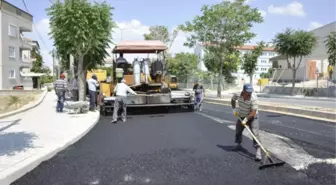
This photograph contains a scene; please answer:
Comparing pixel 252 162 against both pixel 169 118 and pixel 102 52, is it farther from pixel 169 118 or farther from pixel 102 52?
pixel 102 52

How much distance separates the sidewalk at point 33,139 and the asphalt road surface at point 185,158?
181 mm

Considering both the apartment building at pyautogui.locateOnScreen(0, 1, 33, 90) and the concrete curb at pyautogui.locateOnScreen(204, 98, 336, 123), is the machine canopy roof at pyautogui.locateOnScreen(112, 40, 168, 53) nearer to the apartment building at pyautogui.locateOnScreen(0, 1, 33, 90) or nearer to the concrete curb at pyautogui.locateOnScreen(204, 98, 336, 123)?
the concrete curb at pyautogui.locateOnScreen(204, 98, 336, 123)

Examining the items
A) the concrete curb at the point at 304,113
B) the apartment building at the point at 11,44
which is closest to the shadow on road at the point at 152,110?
the concrete curb at the point at 304,113

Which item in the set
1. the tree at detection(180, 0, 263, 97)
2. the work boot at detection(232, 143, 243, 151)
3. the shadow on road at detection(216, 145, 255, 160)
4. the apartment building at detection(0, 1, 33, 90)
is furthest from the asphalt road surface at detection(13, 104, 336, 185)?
the apartment building at detection(0, 1, 33, 90)

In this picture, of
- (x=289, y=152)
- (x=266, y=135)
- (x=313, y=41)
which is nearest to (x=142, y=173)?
(x=289, y=152)

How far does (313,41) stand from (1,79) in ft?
109

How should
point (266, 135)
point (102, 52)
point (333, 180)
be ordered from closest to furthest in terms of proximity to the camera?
point (333, 180)
point (266, 135)
point (102, 52)

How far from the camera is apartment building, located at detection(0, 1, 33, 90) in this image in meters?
40.3

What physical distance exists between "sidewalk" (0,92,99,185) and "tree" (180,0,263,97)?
1555 centimetres

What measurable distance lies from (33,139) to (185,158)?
3.72 meters

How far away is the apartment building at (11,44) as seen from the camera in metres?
40.3

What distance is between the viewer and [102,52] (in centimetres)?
1853

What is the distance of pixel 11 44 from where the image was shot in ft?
139

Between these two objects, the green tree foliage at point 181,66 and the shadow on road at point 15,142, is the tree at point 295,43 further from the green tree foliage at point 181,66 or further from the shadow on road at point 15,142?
the shadow on road at point 15,142
